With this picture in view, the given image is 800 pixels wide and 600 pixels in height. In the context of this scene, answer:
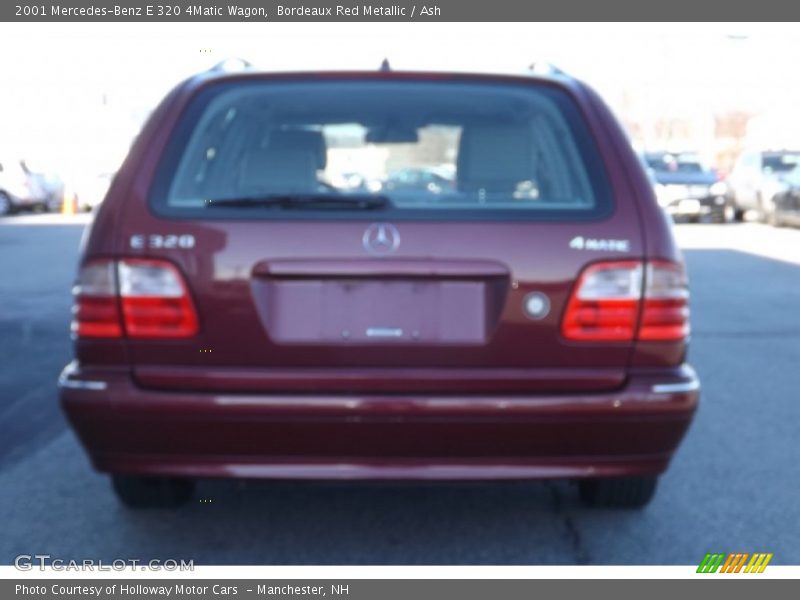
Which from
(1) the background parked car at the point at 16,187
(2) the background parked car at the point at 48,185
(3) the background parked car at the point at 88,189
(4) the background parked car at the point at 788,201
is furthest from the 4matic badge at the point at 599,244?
(3) the background parked car at the point at 88,189

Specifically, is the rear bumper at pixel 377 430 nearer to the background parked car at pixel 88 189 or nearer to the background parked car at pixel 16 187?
the background parked car at pixel 16 187

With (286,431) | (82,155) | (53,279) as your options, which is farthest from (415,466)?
(82,155)

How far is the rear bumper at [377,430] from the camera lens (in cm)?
355

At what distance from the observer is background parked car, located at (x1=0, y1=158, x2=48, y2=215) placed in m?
30.9

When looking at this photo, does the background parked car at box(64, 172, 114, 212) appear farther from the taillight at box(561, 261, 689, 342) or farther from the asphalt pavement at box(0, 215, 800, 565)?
the taillight at box(561, 261, 689, 342)

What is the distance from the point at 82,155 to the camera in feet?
127

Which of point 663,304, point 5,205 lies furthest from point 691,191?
point 663,304

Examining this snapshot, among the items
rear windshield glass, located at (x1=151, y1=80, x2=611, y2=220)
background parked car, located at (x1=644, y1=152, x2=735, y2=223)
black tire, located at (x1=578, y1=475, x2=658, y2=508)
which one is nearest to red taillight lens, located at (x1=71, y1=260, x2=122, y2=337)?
rear windshield glass, located at (x1=151, y1=80, x2=611, y2=220)

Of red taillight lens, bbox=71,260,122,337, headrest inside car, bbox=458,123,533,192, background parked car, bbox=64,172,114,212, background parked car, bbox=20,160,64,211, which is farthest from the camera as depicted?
background parked car, bbox=64,172,114,212

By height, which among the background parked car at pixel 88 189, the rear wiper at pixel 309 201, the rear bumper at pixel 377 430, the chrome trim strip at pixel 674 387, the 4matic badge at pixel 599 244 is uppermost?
the rear wiper at pixel 309 201

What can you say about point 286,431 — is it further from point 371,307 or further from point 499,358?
point 499,358

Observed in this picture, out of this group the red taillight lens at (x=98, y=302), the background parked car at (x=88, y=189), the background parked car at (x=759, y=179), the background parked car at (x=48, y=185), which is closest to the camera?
the red taillight lens at (x=98, y=302)

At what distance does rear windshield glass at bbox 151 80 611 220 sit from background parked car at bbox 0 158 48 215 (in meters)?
28.6

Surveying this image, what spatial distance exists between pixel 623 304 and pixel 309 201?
1027mm
